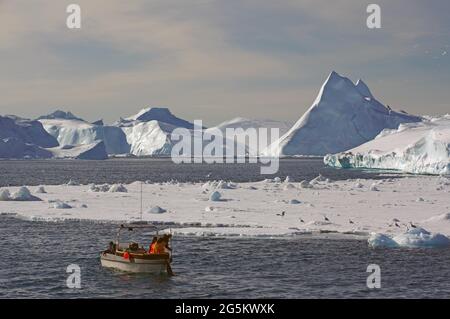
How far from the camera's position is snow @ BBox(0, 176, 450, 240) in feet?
151

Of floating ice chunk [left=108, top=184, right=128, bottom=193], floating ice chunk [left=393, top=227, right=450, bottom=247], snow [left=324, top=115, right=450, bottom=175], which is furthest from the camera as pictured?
snow [left=324, top=115, right=450, bottom=175]

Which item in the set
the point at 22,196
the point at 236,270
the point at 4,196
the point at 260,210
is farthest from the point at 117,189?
the point at 236,270

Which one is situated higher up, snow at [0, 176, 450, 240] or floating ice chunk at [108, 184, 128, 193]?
floating ice chunk at [108, 184, 128, 193]

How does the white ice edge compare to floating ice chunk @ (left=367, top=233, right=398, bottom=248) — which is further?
the white ice edge

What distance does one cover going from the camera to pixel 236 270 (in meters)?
32.0

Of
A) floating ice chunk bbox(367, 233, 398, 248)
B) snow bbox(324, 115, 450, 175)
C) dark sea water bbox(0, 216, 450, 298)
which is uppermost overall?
snow bbox(324, 115, 450, 175)

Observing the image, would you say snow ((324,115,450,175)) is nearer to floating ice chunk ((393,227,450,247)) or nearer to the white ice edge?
the white ice edge

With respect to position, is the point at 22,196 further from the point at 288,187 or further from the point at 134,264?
the point at 134,264

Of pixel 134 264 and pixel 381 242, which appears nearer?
pixel 134 264

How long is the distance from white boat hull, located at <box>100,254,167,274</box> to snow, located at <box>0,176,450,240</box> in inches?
451

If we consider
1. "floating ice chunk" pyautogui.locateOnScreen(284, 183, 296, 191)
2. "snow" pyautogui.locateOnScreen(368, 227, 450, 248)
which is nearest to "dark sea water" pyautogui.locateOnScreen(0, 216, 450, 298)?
"snow" pyautogui.locateOnScreen(368, 227, 450, 248)

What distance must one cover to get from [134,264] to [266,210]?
27817 millimetres

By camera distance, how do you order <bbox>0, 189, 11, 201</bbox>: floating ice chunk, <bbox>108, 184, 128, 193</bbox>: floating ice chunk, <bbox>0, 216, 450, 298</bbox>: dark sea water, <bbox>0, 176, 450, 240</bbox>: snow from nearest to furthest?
<bbox>0, 216, 450, 298</bbox>: dark sea water → <bbox>0, 176, 450, 240</bbox>: snow → <bbox>0, 189, 11, 201</bbox>: floating ice chunk → <bbox>108, 184, 128, 193</bbox>: floating ice chunk

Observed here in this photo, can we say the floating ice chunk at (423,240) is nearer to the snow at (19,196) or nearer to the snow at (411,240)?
the snow at (411,240)
